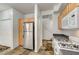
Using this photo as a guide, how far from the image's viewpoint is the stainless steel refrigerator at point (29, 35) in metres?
4.04

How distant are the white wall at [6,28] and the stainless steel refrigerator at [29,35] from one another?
27.4 inches

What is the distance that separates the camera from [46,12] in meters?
4.93

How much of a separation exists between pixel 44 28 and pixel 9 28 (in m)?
3.44

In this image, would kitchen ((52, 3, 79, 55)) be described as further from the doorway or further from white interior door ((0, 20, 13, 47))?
the doorway

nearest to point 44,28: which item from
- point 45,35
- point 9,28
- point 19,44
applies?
point 45,35

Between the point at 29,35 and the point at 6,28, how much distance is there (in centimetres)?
137

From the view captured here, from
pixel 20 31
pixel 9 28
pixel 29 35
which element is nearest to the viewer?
pixel 29 35

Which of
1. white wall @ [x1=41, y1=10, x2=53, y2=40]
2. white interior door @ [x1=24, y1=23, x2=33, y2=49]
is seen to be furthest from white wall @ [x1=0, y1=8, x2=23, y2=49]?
white wall @ [x1=41, y1=10, x2=53, y2=40]

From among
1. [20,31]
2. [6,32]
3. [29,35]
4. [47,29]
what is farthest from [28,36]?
[47,29]

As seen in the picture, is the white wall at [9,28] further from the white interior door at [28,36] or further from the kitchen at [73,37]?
the kitchen at [73,37]

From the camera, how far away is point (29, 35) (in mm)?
4086

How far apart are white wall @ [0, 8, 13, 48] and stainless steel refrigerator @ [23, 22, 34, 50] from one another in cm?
70

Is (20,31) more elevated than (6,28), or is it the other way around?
(6,28)

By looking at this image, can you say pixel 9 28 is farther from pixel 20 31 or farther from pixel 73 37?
pixel 73 37
